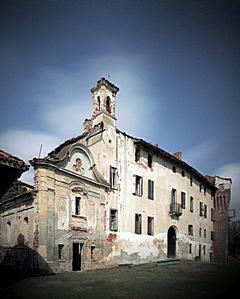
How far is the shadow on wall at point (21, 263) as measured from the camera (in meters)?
A: 14.3

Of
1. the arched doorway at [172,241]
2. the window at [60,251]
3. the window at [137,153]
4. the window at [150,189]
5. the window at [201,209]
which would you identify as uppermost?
the window at [137,153]

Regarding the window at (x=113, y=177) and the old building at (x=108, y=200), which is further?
the window at (x=113, y=177)

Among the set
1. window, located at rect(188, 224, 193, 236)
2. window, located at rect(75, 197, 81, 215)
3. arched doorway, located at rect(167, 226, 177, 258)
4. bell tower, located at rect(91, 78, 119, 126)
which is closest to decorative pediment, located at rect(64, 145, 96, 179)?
window, located at rect(75, 197, 81, 215)

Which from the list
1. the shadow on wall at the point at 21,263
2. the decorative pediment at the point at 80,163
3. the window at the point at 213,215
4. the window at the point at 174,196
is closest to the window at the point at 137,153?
the decorative pediment at the point at 80,163

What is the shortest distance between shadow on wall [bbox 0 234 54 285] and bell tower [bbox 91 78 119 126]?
29.3 ft

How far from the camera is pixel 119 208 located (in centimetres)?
2011

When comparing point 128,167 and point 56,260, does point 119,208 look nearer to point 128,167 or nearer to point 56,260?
point 128,167

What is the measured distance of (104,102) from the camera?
20.8 metres

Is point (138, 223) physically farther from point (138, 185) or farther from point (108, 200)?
point (108, 200)

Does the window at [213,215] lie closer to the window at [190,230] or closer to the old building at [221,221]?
the old building at [221,221]

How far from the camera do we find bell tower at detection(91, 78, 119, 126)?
2059cm

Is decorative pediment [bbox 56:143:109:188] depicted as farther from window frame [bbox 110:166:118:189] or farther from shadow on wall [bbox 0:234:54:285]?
shadow on wall [bbox 0:234:54:285]

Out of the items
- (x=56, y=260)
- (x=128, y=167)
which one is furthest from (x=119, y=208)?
(x=56, y=260)

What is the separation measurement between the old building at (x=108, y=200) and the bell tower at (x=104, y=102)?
7 centimetres
